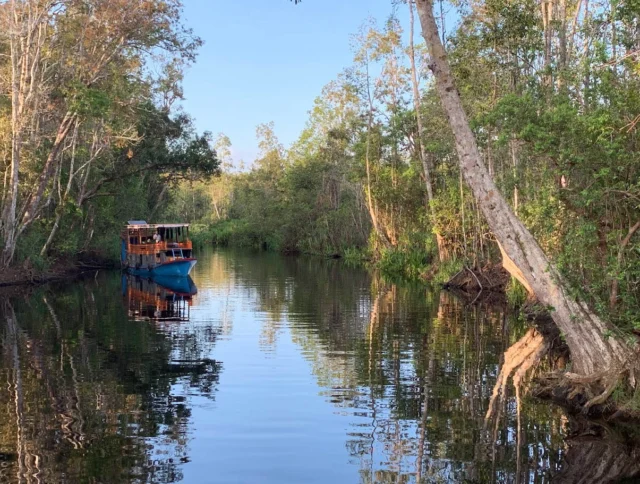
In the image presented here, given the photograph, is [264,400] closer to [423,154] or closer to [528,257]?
[528,257]

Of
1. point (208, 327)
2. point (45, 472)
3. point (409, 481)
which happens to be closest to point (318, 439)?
point (409, 481)

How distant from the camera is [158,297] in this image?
2656 centimetres

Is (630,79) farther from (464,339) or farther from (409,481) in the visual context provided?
(409,481)

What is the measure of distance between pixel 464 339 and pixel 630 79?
6.87 metres

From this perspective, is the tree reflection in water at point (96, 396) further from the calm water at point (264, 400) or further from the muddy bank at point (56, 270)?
the muddy bank at point (56, 270)

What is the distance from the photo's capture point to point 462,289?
28359 millimetres

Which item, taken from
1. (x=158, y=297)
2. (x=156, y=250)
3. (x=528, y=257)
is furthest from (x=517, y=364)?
(x=156, y=250)

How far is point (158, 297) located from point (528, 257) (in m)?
17.9

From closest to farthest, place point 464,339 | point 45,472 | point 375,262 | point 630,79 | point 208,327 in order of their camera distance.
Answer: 1. point 45,472
2. point 630,79
3. point 464,339
4. point 208,327
5. point 375,262

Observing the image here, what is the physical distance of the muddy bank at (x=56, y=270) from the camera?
29409 mm

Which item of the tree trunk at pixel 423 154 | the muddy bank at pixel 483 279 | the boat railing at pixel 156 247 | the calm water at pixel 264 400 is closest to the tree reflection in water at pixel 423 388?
the calm water at pixel 264 400

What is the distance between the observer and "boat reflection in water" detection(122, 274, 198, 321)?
2119 centimetres

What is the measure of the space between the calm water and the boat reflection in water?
40 centimetres

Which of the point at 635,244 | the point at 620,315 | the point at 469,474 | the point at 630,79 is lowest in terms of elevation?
the point at 469,474
